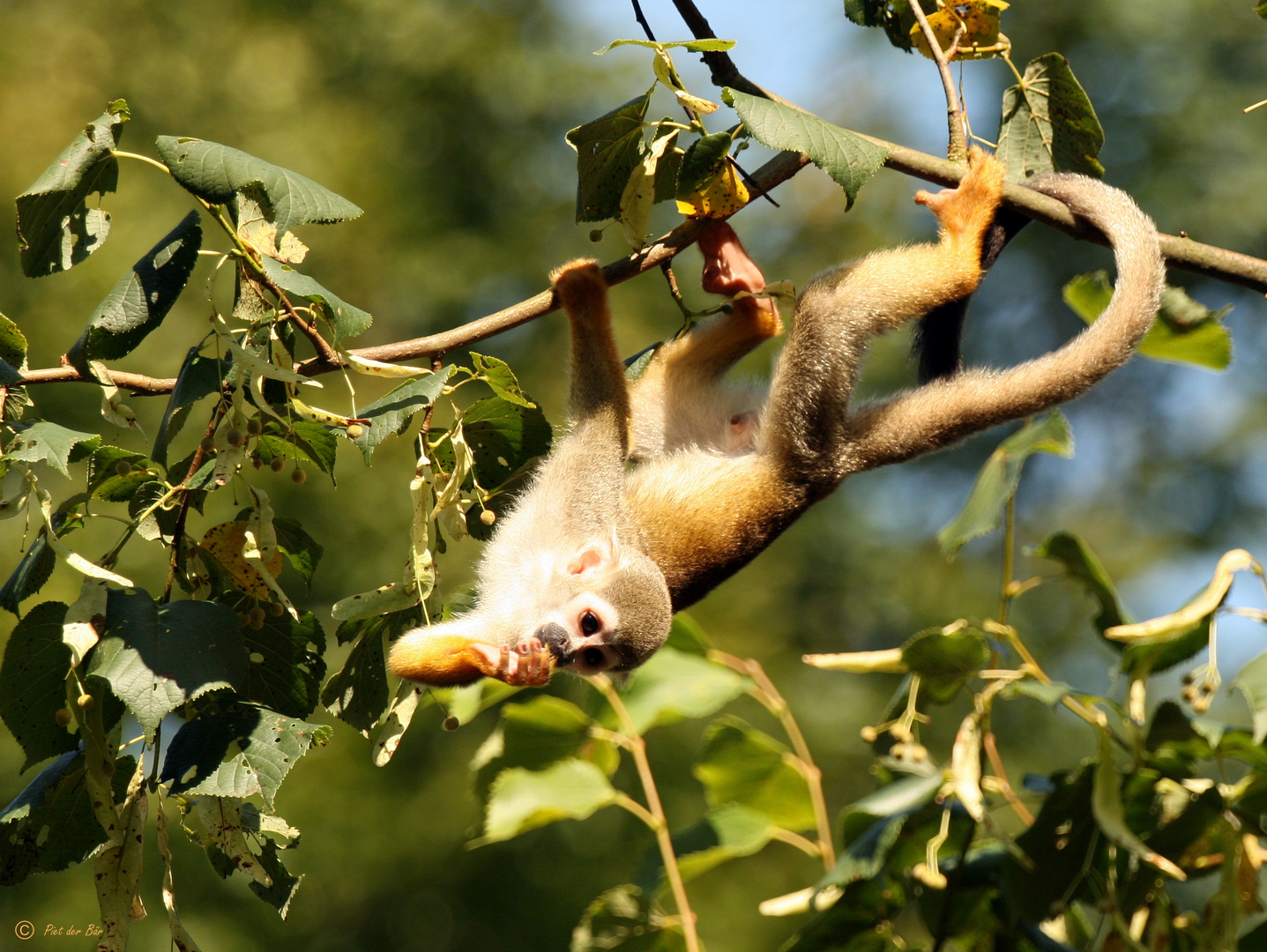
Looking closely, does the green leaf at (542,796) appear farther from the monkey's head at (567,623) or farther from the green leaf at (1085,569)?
the green leaf at (1085,569)

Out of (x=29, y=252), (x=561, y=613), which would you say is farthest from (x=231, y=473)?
(x=561, y=613)

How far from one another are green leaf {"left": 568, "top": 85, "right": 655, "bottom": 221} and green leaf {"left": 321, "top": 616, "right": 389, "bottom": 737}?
1320 mm

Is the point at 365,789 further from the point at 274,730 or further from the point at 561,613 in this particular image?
the point at 274,730

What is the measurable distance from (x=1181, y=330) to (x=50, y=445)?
3.32m

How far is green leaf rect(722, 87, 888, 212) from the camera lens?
8.68ft

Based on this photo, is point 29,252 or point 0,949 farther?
point 0,949

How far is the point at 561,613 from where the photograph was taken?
129 inches

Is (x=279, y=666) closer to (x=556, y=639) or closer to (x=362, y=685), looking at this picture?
(x=362, y=685)

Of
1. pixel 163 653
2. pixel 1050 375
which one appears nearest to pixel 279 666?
pixel 163 653

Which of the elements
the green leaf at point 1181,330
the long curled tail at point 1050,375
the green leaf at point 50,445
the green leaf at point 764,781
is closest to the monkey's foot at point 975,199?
the long curled tail at point 1050,375

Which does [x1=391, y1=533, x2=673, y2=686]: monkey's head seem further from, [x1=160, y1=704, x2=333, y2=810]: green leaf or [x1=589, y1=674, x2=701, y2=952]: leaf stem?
[x1=160, y1=704, x2=333, y2=810]: green leaf

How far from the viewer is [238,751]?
90.4 inches

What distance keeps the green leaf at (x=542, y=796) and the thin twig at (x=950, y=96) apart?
2.29 m

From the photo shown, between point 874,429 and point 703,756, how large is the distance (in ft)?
4.04
